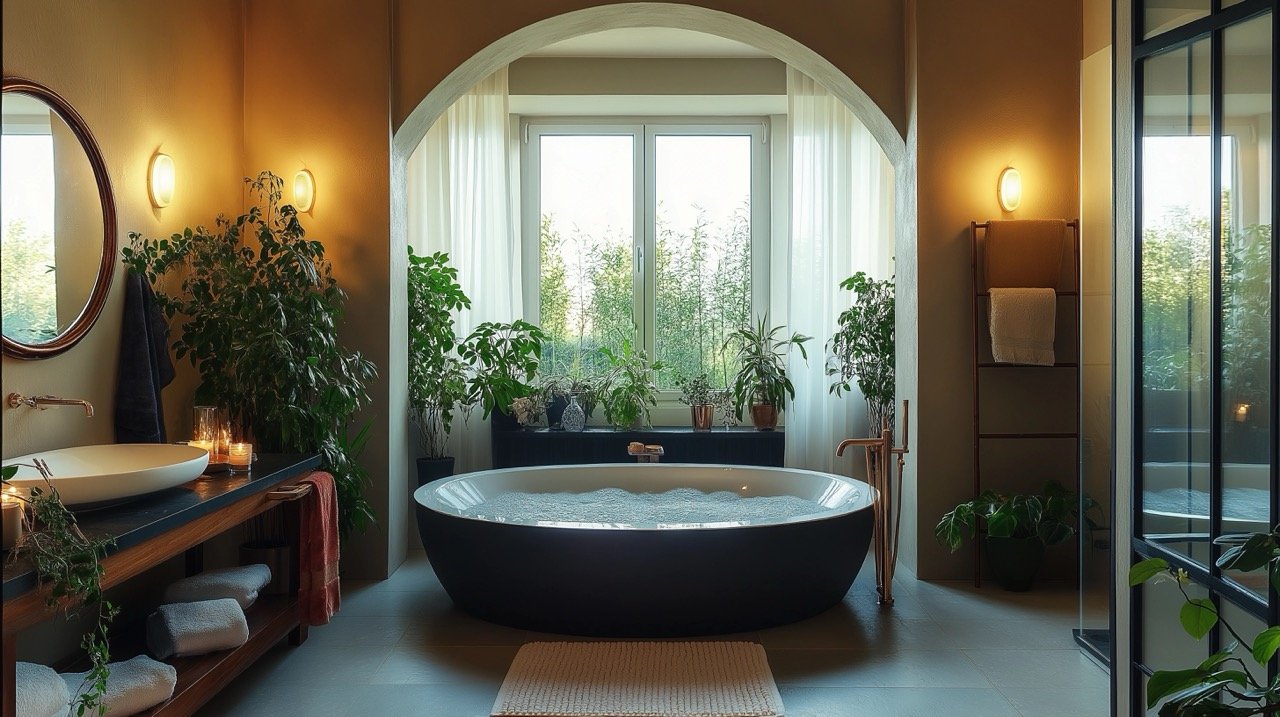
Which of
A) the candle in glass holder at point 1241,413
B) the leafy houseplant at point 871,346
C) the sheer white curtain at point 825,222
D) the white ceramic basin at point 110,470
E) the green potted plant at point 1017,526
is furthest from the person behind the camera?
the sheer white curtain at point 825,222

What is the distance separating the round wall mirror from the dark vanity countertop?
710 millimetres

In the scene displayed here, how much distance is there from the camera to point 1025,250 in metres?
4.25

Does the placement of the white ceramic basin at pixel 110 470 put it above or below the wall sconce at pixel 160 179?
below

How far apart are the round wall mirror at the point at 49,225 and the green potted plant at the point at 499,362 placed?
2144 millimetres

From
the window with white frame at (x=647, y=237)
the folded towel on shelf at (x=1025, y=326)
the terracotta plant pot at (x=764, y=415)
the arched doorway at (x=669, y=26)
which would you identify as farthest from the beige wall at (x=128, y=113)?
the folded towel on shelf at (x=1025, y=326)

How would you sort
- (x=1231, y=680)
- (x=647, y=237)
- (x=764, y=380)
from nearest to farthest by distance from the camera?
(x=1231, y=680), (x=764, y=380), (x=647, y=237)

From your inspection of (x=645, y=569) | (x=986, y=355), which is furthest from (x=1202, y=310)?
(x=986, y=355)

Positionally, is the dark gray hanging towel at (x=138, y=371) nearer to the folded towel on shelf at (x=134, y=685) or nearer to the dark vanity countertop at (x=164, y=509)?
the dark vanity countertop at (x=164, y=509)

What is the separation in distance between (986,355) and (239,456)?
3.24 m

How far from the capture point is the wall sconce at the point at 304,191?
4371 mm

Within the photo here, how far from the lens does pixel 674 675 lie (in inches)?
124

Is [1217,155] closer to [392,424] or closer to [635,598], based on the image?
[635,598]

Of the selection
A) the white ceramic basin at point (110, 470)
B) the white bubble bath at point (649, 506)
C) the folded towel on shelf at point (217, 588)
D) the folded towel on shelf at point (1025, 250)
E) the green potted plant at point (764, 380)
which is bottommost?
the folded towel on shelf at point (217, 588)

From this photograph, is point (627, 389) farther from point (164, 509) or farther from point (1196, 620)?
point (1196, 620)
